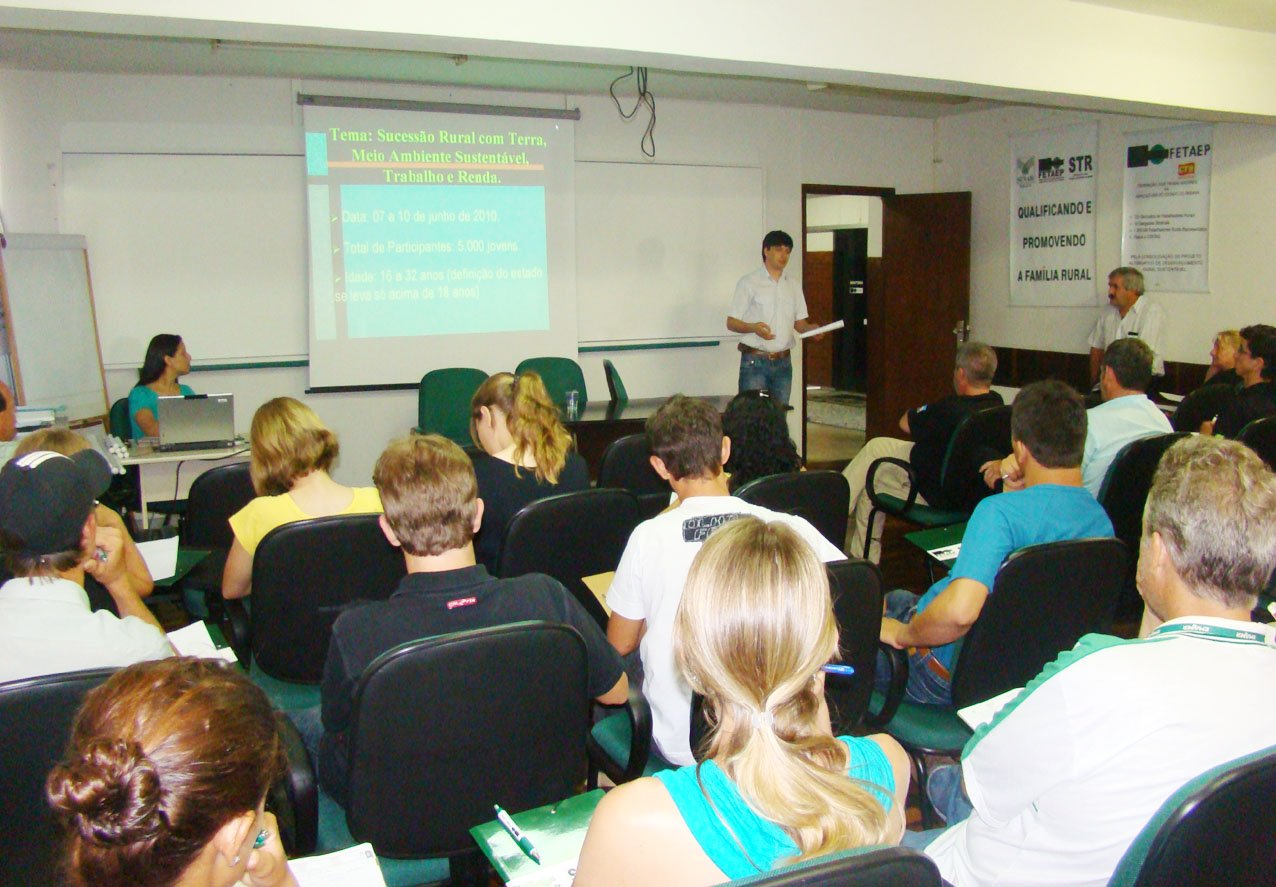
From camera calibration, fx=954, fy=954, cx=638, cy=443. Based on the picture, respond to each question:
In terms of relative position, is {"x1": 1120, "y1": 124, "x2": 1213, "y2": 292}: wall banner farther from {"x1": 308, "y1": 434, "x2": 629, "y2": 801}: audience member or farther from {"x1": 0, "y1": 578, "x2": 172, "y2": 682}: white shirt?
{"x1": 0, "y1": 578, "x2": 172, "y2": 682}: white shirt

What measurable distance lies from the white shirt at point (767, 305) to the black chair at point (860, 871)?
5.93 metres

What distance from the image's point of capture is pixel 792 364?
7445mm

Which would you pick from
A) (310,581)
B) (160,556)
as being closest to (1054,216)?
(310,581)

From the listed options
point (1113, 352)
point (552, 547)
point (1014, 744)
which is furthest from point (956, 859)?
point (1113, 352)

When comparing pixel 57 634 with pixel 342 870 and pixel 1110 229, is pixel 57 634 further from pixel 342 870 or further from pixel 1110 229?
pixel 1110 229

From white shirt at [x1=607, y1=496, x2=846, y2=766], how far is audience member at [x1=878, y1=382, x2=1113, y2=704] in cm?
35

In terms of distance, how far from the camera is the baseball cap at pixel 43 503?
177 cm

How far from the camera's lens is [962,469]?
13.1 ft

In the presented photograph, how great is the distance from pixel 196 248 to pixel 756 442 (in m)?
4.27

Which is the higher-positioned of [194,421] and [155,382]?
[155,382]

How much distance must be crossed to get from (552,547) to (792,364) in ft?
16.5

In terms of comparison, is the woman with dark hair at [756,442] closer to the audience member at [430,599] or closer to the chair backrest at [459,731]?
the audience member at [430,599]

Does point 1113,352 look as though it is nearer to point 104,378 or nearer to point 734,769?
point 734,769

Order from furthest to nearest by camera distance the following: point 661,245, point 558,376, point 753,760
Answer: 1. point 661,245
2. point 558,376
3. point 753,760
